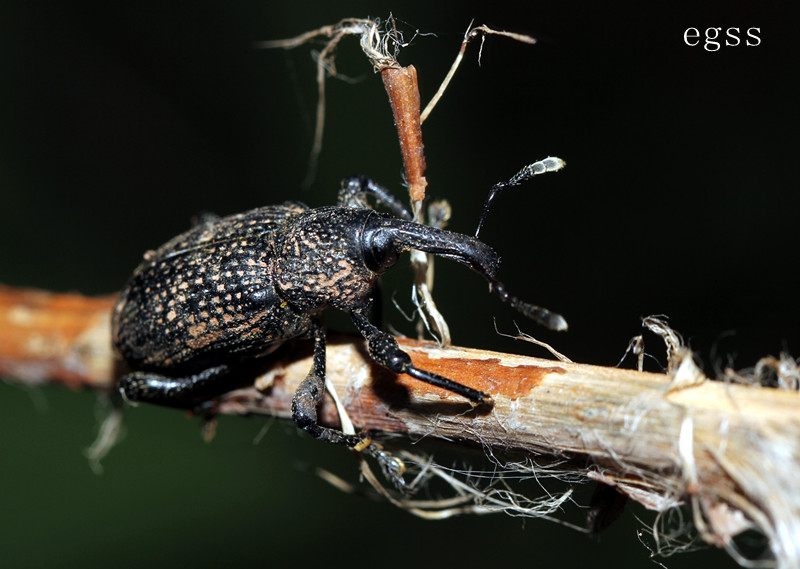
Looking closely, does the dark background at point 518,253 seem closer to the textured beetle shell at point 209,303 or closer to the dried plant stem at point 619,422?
the textured beetle shell at point 209,303

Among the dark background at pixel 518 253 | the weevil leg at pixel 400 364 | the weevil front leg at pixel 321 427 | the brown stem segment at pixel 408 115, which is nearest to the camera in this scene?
the weevil leg at pixel 400 364

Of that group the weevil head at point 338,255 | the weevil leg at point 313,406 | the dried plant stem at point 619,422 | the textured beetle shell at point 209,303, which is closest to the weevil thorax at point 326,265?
the weevil head at point 338,255

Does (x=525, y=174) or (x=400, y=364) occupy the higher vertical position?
(x=525, y=174)

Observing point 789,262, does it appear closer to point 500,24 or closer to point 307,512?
point 500,24

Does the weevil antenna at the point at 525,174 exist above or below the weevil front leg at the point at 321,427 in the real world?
above

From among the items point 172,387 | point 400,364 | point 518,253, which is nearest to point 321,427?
point 400,364

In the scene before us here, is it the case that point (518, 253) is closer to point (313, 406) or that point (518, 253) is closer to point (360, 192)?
point (360, 192)

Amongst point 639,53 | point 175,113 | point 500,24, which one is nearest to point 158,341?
point 500,24
